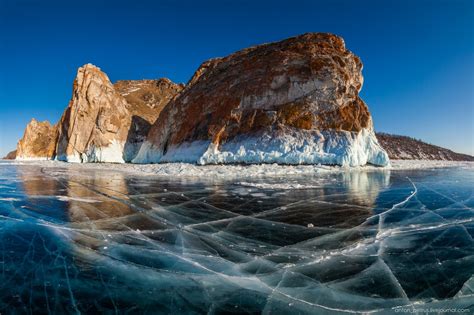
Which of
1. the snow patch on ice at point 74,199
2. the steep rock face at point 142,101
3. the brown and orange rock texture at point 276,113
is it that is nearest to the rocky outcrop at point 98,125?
the steep rock face at point 142,101

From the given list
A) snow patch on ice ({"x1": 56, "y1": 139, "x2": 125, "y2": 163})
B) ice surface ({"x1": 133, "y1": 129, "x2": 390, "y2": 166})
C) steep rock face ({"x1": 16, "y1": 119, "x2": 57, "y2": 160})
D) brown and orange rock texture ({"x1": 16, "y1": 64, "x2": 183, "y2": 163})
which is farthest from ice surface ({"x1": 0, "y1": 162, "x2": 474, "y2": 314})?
steep rock face ({"x1": 16, "y1": 119, "x2": 57, "y2": 160})

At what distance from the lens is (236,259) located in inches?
152

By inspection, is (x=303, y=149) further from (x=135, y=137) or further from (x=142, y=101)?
(x=142, y=101)

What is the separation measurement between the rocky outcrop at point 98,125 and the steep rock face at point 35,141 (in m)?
19.6

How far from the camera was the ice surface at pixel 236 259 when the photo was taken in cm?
279

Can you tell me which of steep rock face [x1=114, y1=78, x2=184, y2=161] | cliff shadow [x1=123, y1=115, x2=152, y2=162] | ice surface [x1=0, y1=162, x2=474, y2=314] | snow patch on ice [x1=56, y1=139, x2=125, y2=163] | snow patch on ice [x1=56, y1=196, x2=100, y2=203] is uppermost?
steep rock face [x1=114, y1=78, x2=184, y2=161]

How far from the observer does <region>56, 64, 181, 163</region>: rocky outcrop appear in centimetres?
5109

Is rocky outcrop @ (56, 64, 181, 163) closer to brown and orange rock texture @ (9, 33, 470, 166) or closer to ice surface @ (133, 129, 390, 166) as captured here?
brown and orange rock texture @ (9, 33, 470, 166)

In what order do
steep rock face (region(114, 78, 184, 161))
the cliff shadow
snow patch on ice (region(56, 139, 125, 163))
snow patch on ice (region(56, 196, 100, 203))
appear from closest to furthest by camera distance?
snow patch on ice (region(56, 196, 100, 203))
snow patch on ice (region(56, 139, 125, 163))
the cliff shadow
steep rock face (region(114, 78, 184, 161))

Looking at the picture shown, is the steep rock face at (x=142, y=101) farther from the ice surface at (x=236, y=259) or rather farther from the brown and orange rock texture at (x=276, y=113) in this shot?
the ice surface at (x=236, y=259)

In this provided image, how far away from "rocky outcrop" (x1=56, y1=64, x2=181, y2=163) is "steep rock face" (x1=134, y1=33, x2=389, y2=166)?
743 inches

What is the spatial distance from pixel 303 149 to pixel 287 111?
5200 mm

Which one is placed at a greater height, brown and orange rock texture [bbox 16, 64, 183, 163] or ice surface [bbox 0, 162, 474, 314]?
brown and orange rock texture [bbox 16, 64, 183, 163]

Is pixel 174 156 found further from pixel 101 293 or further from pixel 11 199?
pixel 101 293
